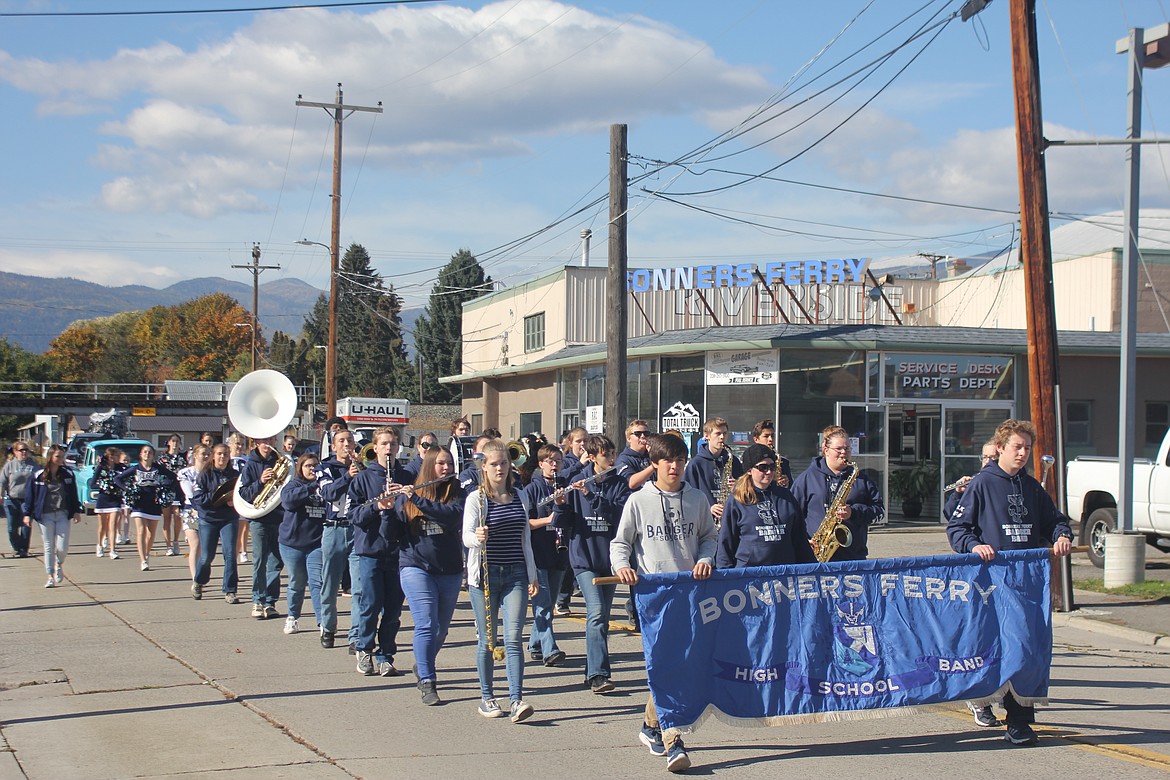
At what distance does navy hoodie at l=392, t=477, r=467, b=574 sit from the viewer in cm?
801

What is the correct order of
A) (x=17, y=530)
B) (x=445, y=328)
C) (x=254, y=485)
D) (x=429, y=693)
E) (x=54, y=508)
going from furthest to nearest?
(x=445, y=328) → (x=17, y=530) → (x=54, y=508) → (x=254, y=485) → (x=429, y=693)

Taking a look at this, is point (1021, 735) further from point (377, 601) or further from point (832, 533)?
point (377, 601)

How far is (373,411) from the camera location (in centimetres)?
3512

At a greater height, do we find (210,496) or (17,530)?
(210,496)

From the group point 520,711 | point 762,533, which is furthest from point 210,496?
point 762,533

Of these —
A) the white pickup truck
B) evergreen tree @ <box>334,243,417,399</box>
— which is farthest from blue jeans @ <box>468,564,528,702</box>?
evergreen tree @ <box>334,243,417,399</box>

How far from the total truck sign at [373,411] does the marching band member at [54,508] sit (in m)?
19.5

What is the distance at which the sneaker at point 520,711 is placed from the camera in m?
7.54

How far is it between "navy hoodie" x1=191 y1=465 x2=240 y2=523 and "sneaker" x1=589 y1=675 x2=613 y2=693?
6.16 meters

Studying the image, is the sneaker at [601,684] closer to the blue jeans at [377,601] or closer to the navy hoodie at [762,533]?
the navy hoodie at [762,533]

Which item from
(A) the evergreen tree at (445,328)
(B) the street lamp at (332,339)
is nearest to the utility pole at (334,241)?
(B) the street lamp at (332,339)

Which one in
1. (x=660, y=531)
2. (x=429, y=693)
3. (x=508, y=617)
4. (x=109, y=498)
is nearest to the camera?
(x=660, y=531)

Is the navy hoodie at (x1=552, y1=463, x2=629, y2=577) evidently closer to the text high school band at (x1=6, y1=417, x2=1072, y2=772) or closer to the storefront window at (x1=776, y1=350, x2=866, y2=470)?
the text high school band at (x1=6, y1=417, x2=1072, y2=772)

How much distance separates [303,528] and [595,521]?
3.20 metres
